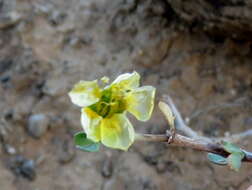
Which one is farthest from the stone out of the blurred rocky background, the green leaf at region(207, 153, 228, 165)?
the green leaf at region(207, 153, 228, 165)

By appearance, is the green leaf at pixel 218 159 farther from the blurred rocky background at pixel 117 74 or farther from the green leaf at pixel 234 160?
the blurred rocky background at pixel 117 74

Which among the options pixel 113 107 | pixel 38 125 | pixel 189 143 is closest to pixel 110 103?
pixel 113 107

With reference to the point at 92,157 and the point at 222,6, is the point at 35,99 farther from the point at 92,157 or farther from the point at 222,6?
the point at 222,6

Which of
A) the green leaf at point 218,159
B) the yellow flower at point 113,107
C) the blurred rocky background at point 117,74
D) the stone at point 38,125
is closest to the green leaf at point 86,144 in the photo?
the yellow flower at point 113,107

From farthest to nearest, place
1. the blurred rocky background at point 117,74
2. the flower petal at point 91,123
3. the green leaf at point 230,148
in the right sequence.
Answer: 1. the blurred rocky background at point 117,74
2. the green leaf at point 230,148
3. the flower petal at point 91,123

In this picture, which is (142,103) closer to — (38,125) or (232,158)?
(232,158)
